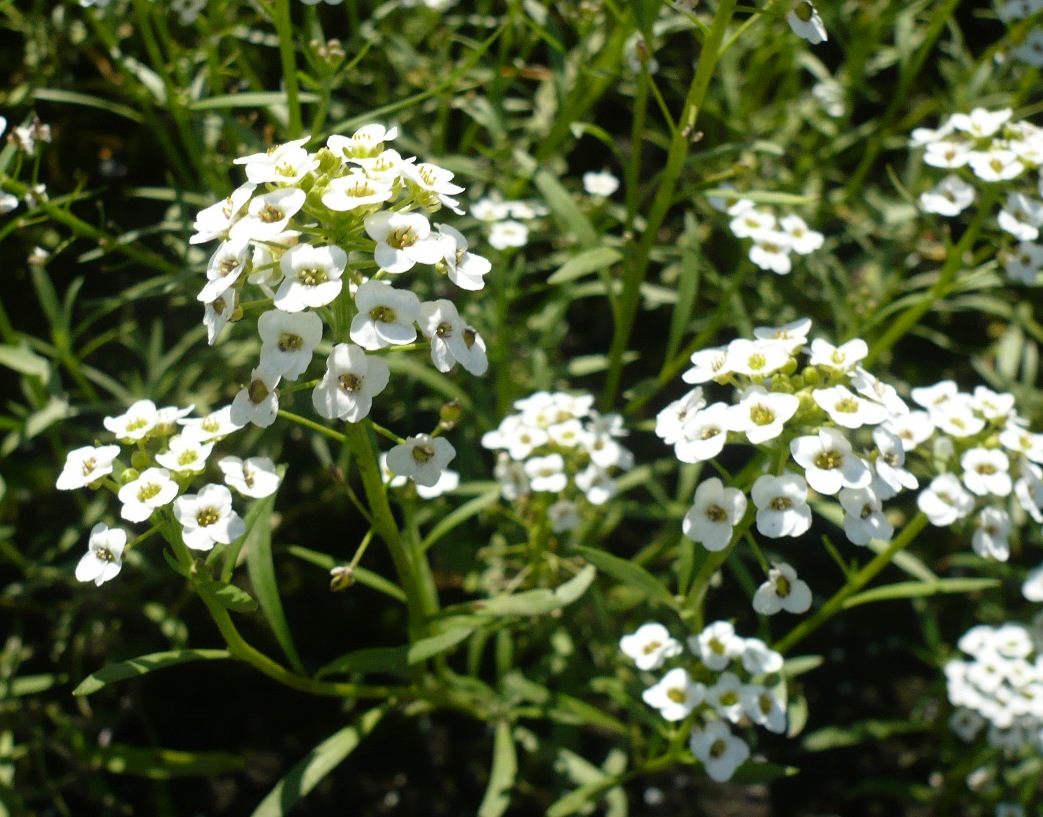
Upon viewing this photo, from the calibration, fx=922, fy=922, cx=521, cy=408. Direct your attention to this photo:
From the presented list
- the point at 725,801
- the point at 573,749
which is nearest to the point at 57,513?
the point at 573,749

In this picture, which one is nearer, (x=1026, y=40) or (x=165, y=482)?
(x=165, y=482)

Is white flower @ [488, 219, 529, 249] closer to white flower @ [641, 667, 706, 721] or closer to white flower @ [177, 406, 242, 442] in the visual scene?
white flower @ [177, 406, 242, 442]

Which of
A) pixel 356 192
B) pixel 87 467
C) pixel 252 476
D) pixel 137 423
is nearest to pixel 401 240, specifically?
pixel 356 192

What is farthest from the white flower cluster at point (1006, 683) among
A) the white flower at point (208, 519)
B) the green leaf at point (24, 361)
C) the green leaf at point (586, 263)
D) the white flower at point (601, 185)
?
the green leaf at point (24, 361)

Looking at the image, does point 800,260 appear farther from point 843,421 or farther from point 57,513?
point 57,513

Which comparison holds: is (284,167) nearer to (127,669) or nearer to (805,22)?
(127,669)

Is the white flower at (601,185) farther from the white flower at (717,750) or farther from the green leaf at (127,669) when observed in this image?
the green leaf at (127,669)
